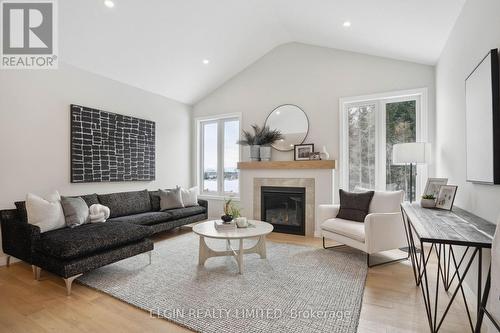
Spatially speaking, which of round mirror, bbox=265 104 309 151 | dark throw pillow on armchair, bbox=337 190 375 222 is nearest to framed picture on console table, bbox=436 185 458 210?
dark throw pillow on armchair, bbox=337 190 375 222

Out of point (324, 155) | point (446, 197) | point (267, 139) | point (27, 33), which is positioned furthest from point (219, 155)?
point (446, 197)

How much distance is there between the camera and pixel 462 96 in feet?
7.93

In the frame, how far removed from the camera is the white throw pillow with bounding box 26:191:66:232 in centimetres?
271

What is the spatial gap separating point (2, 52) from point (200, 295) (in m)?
3.64

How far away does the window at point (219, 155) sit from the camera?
5.49 meters

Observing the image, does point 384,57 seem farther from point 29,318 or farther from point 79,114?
point 29,318

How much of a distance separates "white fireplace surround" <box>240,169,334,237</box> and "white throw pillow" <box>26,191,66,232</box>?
115 inches

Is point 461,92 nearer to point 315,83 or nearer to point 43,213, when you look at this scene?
point 315,83

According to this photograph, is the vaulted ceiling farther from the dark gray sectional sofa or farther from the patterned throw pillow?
the dark gray sectional sofa

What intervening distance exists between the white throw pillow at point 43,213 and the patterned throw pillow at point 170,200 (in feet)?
5.47

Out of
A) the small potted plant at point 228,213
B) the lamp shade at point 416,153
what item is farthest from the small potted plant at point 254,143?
the lamp shade at point 416,153

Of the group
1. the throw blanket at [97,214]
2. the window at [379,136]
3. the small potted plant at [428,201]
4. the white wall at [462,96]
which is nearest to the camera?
the white wall at [462,96]

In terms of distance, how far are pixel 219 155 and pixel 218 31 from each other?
252 centimetres

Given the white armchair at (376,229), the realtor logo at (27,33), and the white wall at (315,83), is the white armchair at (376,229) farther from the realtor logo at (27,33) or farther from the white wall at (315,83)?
the realtor logo at (27,33)
